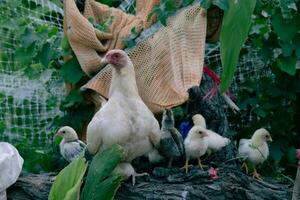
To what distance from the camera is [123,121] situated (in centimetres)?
227

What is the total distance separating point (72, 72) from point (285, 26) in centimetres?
93

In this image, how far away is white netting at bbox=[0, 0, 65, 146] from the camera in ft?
10.0

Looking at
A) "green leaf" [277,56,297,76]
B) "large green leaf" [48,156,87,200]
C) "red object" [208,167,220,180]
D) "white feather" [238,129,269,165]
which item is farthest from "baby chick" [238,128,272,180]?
"large green leaf" [48,156,87,200]

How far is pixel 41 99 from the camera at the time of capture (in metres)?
3.10

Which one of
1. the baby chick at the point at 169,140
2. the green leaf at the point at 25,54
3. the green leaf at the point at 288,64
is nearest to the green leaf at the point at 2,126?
the green leaf at the point at 25,54

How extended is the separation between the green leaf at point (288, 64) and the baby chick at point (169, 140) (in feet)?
2.37

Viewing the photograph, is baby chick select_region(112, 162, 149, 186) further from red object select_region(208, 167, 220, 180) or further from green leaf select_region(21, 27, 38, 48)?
green leaf select_region(21, 27, 38, 48)

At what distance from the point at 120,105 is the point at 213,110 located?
64 cm

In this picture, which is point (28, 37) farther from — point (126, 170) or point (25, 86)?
point (126, 170)

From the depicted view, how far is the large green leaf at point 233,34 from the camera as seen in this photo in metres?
0.63

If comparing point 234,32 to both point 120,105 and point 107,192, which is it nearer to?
point 107,192

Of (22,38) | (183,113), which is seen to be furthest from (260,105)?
(22,38)

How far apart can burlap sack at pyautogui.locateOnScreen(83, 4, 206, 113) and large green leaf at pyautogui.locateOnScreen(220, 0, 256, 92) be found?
1.85m

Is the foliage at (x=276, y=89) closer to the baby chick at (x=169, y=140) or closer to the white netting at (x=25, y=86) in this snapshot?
the baby chick at (x=169, y=140)
